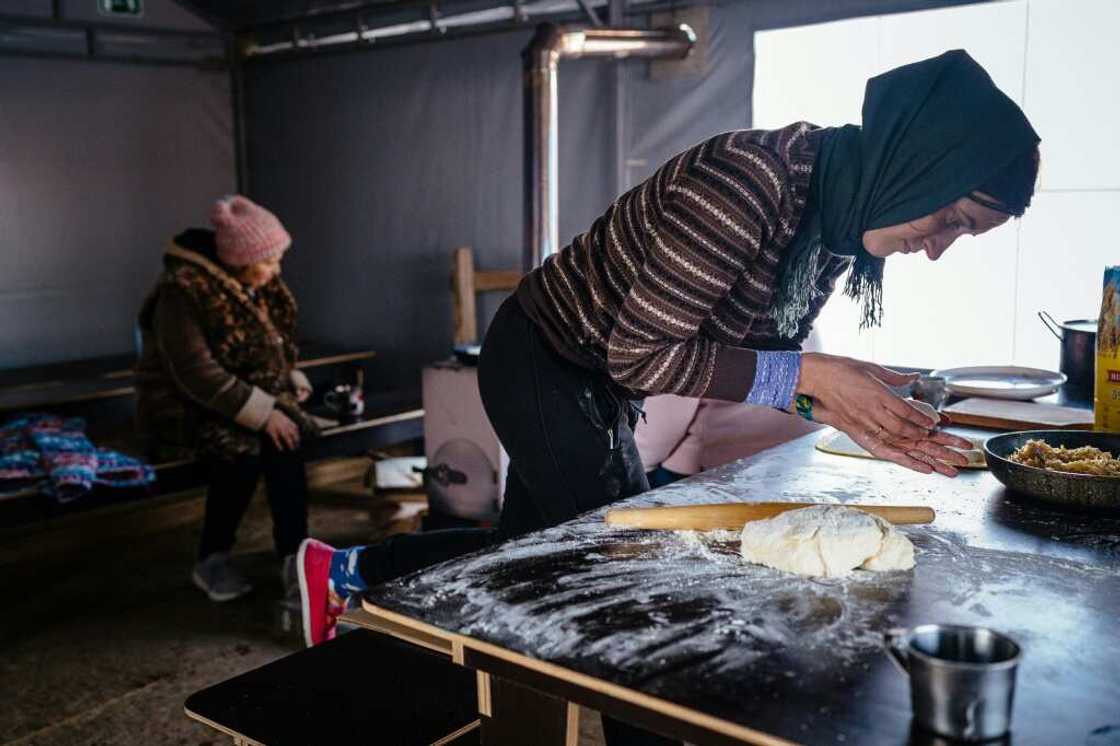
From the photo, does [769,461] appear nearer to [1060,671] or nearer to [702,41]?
[1060,671]

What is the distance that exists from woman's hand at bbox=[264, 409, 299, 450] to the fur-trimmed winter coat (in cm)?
3

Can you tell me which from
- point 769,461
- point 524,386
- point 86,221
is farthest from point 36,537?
point 769,461

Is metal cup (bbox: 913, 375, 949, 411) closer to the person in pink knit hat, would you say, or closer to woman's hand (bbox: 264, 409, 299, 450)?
the person in pink knit hat

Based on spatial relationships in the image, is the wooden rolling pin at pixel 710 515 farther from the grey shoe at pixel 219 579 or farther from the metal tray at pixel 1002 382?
the grey shoe at pixel 219 579

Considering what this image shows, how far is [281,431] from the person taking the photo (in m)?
3.48

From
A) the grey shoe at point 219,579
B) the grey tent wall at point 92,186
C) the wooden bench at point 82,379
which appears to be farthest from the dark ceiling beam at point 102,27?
the grey shoe at point 219,579

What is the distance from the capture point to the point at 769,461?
1.91m

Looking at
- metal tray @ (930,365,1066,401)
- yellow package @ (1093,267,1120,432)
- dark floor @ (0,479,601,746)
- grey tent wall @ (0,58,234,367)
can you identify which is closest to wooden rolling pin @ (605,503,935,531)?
yellow package @ (1093,267,1120,432)

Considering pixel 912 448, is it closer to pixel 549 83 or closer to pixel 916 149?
pixel 916 149

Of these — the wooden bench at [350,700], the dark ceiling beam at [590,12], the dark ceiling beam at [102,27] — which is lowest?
the wooden bench at [350,700]

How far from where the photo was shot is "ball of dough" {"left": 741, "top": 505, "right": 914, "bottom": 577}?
4.22ft

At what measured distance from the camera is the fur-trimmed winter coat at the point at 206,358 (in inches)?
133

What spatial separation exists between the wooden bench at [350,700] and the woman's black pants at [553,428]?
0.30 metres

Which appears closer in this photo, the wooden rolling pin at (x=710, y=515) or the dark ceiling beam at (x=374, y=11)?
the wooden rolling pin at (x=710, y=515)
